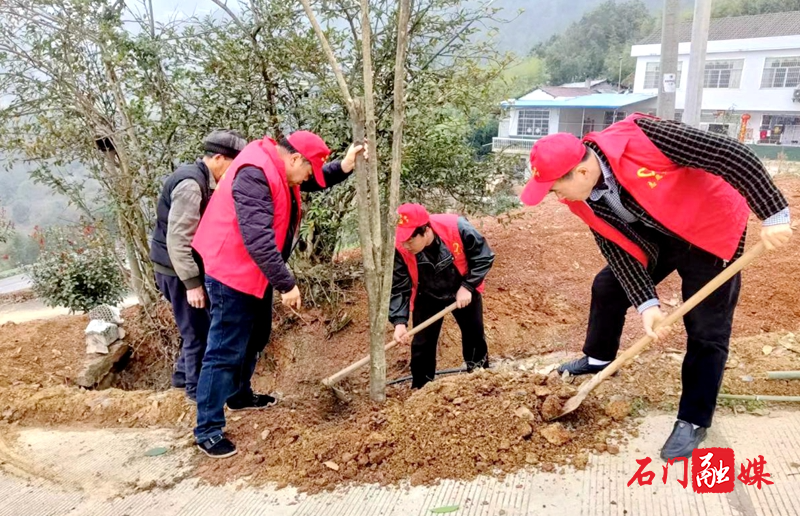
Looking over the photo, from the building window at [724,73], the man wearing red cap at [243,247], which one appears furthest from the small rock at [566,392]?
the building window at [724,73]

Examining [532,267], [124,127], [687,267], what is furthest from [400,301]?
[124,127]

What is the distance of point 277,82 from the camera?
424 centimetres

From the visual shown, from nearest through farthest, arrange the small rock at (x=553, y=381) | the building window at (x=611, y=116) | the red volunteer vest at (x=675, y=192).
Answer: the red volunteer vest at (x=675, y=192)
the small rock at (x=553, y=381)
the building window at (x=611, y=116)

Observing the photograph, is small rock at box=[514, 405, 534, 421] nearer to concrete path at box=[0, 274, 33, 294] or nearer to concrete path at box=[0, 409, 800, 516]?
concrete path at box=[0, 409, 800, 516]

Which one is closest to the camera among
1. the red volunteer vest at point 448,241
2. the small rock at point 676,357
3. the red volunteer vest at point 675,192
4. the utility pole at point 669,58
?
the red volunteer vest at point 675,192

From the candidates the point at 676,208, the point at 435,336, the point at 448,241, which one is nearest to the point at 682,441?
the point at 676,208

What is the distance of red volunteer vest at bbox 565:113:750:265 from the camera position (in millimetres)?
1950

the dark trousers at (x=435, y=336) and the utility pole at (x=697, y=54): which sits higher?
the utility pole at (x=697, y=54)

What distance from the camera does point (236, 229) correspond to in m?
2.46

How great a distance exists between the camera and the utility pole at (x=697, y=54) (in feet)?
20.2

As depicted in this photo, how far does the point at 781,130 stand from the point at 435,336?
2942 centimetres

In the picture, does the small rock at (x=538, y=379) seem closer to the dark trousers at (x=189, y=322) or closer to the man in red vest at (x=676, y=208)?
the man in red vest at (x=676, y=208)

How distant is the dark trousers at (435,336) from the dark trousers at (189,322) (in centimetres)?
137

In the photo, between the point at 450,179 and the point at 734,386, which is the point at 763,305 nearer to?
the point at 734,386
